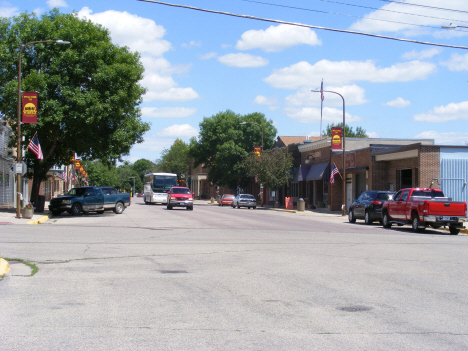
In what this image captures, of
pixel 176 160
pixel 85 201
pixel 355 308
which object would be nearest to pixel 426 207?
pixel 355 308

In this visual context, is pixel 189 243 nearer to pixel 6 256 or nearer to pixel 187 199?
pixel 6 256

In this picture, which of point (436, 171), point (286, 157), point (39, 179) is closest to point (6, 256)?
point (39, 179)

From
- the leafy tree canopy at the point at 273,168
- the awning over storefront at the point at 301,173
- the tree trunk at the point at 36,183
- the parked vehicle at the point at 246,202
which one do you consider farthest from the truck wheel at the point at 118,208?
the awning over storefront at the point at 301,173

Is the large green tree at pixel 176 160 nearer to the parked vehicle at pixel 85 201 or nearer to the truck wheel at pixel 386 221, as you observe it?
the parked vehicle at pixel 85 201

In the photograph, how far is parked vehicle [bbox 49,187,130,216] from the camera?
31500 millimetres

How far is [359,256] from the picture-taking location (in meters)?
13.0

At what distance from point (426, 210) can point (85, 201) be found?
20220 mm

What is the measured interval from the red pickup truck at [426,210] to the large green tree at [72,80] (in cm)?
1641

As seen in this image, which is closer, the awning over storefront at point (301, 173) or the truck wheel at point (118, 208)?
the truck wheel at point (118, 208)

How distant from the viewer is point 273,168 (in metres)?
50.1

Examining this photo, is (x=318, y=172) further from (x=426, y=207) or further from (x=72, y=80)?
(x=426, y=207)

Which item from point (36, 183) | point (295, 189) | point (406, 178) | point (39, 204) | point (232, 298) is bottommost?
point (232, 298)

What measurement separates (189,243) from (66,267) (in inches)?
213

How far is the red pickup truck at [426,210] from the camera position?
839 inches
